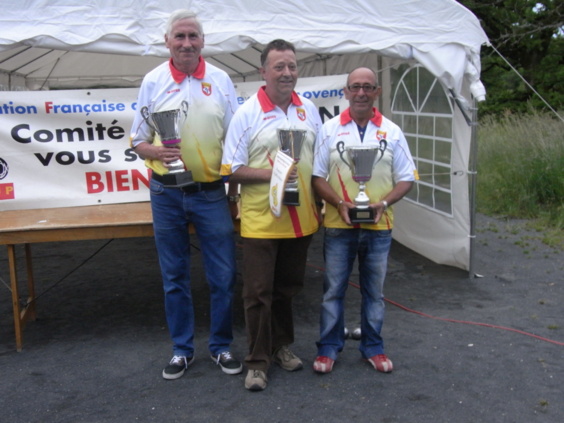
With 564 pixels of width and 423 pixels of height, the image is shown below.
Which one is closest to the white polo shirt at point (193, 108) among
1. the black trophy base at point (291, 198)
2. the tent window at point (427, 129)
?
the black trophy base at point (291, 198)

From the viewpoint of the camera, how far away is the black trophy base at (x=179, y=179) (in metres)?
3.64

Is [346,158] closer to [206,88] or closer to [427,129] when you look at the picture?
[206,88]

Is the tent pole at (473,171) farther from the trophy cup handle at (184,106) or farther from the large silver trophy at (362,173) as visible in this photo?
the trophy cup handle at (184,106)

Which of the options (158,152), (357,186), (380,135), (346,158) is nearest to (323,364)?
(357,186)

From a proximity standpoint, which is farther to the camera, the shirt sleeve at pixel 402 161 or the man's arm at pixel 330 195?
the shirt sleeve at pixel 402 161

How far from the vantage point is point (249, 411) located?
367 centimetres

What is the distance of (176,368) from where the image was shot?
4125mm

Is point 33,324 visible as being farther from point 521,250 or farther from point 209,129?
point 521,250

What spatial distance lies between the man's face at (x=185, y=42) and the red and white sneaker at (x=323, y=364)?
192 centimetres

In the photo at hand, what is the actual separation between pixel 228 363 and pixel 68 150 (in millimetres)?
2329

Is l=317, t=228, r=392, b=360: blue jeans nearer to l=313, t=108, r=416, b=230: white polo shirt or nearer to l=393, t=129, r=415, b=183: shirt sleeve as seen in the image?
l=313, t=108, r=416, b=230: white polo shirt

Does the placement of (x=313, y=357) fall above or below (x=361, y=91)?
below

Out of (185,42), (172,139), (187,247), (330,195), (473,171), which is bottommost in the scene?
(187,247)

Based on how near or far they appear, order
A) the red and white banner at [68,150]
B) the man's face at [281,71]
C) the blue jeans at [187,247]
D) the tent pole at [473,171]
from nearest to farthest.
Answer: the man's face at [281,71] < the blue jeans at [187,247] < the red and white banner at [68,150] < the tent pole at [473,171]
